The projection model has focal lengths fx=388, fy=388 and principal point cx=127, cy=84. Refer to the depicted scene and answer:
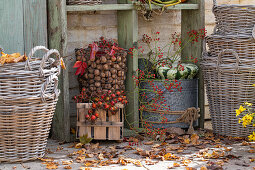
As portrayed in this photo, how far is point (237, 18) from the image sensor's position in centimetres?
300

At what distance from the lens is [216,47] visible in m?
3.12

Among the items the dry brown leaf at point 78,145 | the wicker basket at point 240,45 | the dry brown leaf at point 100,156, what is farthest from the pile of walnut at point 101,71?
the wicker basket at point 240,45

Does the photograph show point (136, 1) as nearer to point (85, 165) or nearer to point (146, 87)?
point (146, 87)

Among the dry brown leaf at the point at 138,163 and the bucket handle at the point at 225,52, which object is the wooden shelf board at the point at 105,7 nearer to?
the bucket handle at the point at 225,52

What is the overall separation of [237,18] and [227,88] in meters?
0.55

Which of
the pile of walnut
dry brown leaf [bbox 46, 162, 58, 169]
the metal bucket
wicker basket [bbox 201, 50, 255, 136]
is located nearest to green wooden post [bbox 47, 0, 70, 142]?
the pile of walnut

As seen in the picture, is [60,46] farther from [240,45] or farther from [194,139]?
[240,45]

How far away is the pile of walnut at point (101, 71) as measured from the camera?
3008mm

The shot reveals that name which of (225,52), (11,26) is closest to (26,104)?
(11,26)

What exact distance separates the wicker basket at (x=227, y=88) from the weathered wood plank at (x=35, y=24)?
133 centimetres

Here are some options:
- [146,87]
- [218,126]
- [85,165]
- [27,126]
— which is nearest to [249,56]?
[218,126]

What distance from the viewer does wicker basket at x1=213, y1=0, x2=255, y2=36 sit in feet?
9.77

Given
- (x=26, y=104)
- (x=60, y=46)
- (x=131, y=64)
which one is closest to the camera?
(x=26, y=104)

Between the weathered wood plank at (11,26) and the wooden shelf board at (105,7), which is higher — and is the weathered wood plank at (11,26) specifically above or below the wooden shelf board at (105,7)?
below
